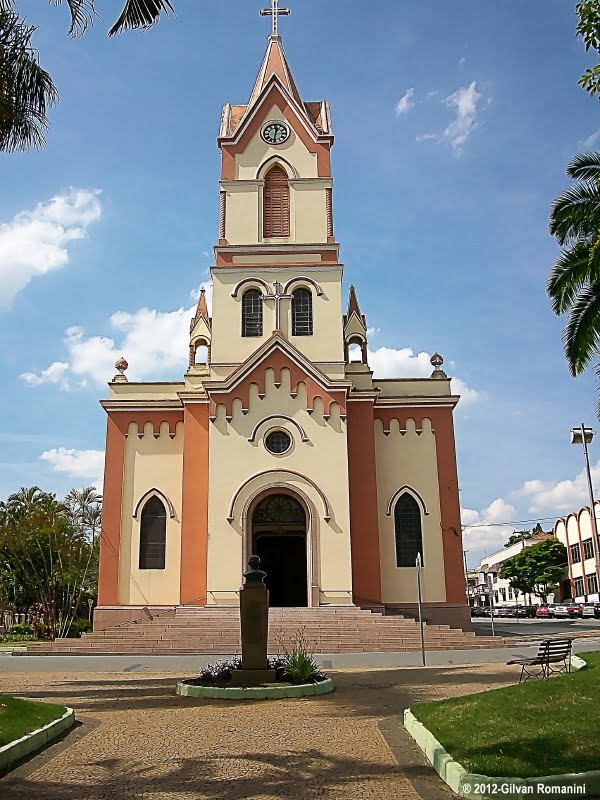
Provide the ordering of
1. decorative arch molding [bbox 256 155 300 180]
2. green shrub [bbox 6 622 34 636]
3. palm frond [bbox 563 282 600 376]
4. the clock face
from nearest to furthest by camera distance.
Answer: palm frond [bbox 563 282 600 376], decorative arch molding [bbox 256 155 300 180], the clock face, green shrub [bbox 6 622 34 636]

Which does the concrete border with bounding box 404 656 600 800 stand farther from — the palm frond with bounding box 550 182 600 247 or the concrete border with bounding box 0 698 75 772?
the palm frond with bounding box 550 182 600 247

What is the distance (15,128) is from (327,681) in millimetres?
10675

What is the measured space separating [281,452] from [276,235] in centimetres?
970

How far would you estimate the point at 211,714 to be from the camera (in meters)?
11.3

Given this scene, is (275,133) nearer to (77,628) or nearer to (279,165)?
(279,165)

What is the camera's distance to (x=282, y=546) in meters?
31.2

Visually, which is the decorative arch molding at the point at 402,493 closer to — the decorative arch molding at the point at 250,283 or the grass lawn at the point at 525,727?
the decorative arch molding at the point at 250,283

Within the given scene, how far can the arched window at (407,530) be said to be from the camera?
2984cm

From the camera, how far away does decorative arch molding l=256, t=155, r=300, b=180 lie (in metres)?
33.4

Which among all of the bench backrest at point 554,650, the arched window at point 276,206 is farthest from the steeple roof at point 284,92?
the bench backrest at point 554,650

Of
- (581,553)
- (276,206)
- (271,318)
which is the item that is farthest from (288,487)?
(581,553)

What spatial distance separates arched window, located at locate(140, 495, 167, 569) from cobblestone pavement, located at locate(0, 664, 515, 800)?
15.3 m

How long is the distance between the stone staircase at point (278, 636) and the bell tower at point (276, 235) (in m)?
9.41

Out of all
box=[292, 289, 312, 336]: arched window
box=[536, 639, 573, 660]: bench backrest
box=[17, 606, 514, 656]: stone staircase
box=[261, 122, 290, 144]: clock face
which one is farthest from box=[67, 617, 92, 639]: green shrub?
box=[536, 639, 573, 660]: bench backrest
